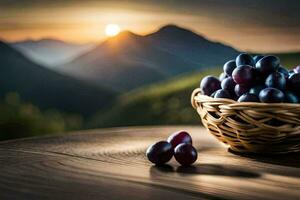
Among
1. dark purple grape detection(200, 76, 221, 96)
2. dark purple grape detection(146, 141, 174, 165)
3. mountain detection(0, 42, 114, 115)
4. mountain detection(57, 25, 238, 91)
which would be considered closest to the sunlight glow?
mountain detection(57, 25, 238, 91)

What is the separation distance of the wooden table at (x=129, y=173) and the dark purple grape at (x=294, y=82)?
0.17 m

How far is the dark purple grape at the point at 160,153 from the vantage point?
3.97 feet

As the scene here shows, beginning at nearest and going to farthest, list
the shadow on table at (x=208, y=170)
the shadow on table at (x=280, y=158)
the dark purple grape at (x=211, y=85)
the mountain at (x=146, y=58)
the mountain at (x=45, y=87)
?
the shadow on table at (x=208, y=170), the shadow on table at (x=280, y=158), the dark purple grape at (x=211, y=85), the mountain at (x=45, y=87), the mountain at (x=146, y=58)

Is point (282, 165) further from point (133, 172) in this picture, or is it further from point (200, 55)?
point (200, 55)

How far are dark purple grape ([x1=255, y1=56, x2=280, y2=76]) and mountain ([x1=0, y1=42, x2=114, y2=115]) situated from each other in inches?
58.6

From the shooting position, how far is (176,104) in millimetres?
2779

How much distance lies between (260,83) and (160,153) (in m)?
0.34

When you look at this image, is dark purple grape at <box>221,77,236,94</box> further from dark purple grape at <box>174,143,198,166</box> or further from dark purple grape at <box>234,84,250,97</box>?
dark purple grape at <box>174,143,198,166</box>

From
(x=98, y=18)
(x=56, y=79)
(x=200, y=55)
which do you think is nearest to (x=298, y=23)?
(x=200, y=55)

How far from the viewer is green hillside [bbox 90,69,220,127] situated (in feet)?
9.08

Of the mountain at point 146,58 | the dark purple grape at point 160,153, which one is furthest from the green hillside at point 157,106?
the dark purple grape at point 160,153

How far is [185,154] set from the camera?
3.95ft

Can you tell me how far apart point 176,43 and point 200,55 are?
0.45 ft

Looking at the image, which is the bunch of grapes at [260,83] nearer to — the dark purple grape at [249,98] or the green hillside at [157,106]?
Answer: the dark purple grape at [249,98]
